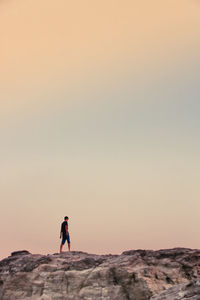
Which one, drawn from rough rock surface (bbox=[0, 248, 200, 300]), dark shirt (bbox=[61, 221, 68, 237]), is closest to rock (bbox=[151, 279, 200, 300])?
rough rock surface (bbox=[0, 248, 200, 300])

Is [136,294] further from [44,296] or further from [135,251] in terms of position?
[44,296]

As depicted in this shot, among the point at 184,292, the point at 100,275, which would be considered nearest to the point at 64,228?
the point at 100,275

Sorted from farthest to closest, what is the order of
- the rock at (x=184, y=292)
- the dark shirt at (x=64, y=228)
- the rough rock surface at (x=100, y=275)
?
the dark shirt at (x=64, y=228), the rough rock surface at (x=100, y=275), the rock at (x=184, y=292)

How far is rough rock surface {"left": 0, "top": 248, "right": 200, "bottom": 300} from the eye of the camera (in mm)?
34125

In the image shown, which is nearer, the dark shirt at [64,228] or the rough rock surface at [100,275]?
the rough rock surface at [100,275]

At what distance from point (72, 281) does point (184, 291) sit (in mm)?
13665

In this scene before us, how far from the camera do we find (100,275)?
35.7 meters

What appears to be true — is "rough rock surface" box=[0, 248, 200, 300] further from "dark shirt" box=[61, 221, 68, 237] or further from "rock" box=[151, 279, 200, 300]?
"rock" box=[151, 279, 200, 300]

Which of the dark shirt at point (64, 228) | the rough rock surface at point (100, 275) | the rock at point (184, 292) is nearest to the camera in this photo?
the rock at point (184, 292)

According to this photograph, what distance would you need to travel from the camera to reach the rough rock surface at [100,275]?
1344 inches

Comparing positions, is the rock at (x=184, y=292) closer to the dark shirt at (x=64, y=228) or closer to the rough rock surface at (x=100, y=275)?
the rough rock surface at (x=100, y=275)

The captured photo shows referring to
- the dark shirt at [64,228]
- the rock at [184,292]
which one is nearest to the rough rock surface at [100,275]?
the dark shirt at [64,228]

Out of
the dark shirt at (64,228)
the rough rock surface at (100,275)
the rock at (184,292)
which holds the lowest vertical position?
the rock at (184,292)

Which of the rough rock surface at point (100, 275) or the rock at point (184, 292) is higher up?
the rough rock surface at point (100, 275)
